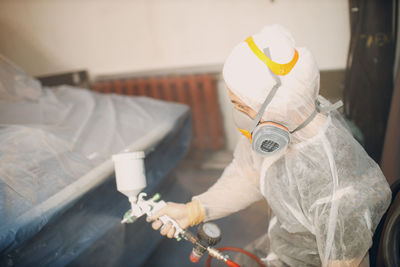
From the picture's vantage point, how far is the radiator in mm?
2355

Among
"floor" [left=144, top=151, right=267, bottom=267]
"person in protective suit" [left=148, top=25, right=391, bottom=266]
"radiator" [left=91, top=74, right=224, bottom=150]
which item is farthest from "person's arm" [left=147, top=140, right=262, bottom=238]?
"radiator" [left=91, top=74, right=224, bottom=150]

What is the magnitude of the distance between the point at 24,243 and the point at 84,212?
0.71 feet

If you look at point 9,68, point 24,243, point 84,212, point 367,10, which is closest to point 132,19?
point 9,68

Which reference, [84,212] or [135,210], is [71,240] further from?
[135,210]

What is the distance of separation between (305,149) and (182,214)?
46 cm

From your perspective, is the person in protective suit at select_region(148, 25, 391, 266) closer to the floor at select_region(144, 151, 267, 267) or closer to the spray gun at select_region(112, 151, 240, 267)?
the spray gun at select_region(112, 151, 240, 267)

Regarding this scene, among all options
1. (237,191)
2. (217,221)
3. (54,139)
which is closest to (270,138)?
(237,191)

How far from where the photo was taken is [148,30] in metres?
2.46

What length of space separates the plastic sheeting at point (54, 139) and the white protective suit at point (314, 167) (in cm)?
65

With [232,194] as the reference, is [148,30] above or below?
above

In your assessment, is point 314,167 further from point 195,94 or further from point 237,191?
point 195,94

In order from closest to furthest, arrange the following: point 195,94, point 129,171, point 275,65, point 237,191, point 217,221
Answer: point 275,65 → point 129,171 → point 237,191 → point 217,221 → point 195,94

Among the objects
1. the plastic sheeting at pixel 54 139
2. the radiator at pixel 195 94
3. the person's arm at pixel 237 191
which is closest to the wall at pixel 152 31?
the radiator at pixel 195 94

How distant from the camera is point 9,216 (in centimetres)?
75
